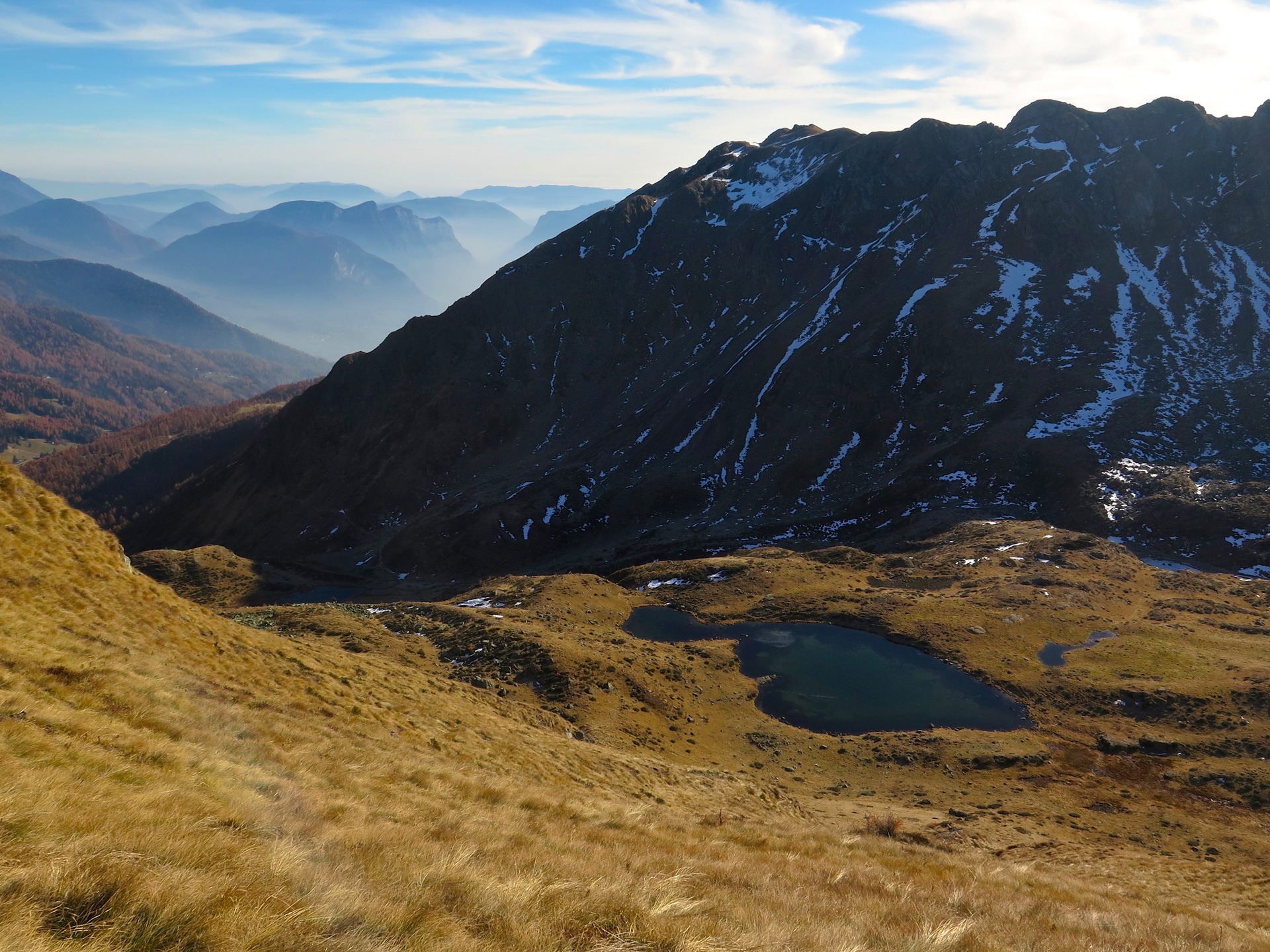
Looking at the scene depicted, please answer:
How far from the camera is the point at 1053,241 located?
120 meters

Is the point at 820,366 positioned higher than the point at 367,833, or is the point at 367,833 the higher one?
the point at 820,366

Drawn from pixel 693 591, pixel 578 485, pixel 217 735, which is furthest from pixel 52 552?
pixel 578 485

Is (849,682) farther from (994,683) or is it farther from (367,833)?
(367,833)

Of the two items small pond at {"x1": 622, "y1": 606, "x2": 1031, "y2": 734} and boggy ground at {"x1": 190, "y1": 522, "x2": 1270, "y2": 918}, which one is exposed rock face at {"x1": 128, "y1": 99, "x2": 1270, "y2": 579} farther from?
small pond at {"x1": 622, "y1": 606, "x2": 1031, "y2": 734}

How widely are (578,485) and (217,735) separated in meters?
101

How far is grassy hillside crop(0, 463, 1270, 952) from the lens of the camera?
676 cm

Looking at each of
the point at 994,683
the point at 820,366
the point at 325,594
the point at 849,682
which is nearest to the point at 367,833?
the point at 849,682

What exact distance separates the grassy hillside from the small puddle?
23487 millimetres

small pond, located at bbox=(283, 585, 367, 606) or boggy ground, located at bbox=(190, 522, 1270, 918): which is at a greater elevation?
boggy ground, located at bbox=(190, 522, 1270, 918)

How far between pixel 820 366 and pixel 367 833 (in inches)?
4517

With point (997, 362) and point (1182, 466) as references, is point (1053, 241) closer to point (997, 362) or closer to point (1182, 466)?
point (997, 362)

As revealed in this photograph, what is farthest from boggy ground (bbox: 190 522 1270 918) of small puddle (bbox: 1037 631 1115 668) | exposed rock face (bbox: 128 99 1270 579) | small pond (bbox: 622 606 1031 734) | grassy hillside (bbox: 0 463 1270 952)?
exposed rock face (bbox: 128 99 1270 579)

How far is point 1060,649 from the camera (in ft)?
165

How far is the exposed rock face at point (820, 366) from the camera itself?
93.1 metres
